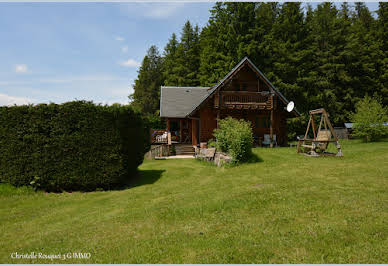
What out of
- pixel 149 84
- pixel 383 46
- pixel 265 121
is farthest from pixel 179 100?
pixel 383 46

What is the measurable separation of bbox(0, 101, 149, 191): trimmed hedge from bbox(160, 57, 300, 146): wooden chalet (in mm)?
10834

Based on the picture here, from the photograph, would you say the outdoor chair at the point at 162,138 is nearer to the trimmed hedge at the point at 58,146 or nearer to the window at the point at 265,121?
the window at the point at 265,121

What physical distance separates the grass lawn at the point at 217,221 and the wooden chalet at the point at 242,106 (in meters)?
11.0

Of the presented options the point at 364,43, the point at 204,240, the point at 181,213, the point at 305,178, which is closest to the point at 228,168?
the point at 305,178

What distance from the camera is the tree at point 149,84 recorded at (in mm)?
47375

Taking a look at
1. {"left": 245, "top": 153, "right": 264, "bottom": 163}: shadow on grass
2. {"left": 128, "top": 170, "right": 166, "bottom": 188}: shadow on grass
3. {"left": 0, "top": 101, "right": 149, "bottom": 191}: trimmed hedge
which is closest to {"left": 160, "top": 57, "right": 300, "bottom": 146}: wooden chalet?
{"left": 245, "top": 153, "right": 264, "bottom": 163}: shadow on grass

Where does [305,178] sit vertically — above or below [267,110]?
below

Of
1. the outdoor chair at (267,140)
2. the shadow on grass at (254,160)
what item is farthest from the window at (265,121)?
the shadow on grass at (254,160)

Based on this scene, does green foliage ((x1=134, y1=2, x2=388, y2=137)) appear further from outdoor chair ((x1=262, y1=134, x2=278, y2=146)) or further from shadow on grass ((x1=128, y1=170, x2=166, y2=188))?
shadow on grass ((x1=128, y1=170, x2=166, y2=188))

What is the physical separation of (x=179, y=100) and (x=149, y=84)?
87.8 ft

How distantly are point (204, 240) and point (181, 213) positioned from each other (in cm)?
154

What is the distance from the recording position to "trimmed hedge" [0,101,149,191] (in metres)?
8.47

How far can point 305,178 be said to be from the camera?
320 inches

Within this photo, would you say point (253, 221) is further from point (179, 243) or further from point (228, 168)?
point (228, 168)
